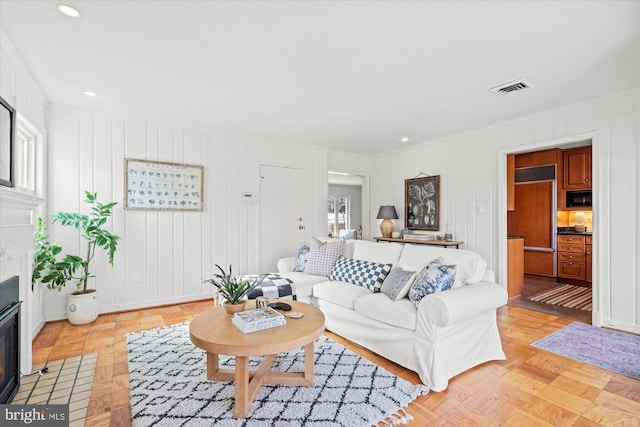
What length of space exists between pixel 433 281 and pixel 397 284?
0.35m

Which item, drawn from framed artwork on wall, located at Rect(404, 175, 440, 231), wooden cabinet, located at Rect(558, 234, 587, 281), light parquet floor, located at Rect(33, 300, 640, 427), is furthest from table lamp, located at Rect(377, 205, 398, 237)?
wooden cabinet, located at Rect(558, 234, 587, 281)

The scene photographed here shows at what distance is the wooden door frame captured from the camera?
10.9 feet

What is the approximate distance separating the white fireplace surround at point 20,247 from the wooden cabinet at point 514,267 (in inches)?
197

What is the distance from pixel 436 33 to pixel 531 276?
18.2 ft

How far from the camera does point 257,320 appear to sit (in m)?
1.94

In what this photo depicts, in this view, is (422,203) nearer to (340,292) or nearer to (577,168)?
(577,168)

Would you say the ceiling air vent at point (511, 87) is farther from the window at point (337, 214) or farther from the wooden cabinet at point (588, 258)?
the window at point (337, 214)

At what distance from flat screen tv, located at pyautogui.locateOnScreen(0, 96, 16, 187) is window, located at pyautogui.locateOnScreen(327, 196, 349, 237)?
8280mm

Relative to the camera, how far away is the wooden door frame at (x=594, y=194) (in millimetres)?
3322

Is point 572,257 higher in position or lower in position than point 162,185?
lower

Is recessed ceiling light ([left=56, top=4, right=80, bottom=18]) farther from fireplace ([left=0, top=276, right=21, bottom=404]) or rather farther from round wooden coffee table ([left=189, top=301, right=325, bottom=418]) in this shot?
round wooden coffee table ([left=189, top=301, right=325, bottom=418])

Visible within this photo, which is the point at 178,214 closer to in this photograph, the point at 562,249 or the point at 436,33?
the point at 436,33

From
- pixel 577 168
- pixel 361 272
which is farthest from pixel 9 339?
pixel 577 168

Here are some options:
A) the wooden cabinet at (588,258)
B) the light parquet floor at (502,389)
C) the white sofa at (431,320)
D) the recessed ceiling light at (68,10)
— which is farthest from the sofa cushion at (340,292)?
the wooden cabinet at (588,258)
